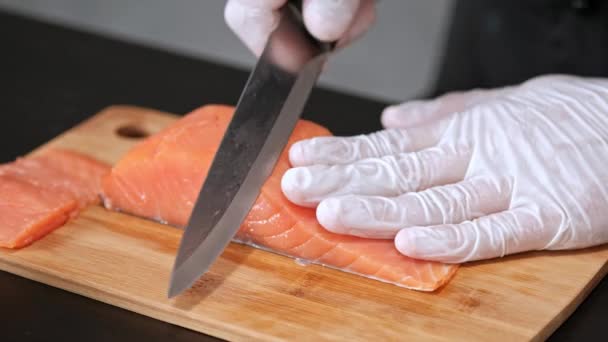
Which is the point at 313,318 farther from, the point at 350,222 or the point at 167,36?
the point at 167,36

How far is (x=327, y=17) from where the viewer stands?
62.6 inches

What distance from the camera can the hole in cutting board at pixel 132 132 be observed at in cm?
220

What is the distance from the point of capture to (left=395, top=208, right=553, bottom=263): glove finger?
1643mm

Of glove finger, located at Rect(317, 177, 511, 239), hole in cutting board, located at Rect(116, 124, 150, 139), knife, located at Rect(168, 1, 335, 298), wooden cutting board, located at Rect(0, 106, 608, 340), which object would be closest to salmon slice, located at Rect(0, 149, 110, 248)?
wooden cutting board, located at Rect(0, 106, 608, 340)

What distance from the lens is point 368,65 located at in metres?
4.23

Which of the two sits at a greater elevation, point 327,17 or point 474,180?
point 327,17

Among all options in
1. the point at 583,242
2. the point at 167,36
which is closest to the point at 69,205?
the point at 583,242

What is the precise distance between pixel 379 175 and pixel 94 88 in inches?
43.0

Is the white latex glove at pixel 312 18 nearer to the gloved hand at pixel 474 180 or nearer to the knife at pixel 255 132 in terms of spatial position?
the knife at pixel 255 132

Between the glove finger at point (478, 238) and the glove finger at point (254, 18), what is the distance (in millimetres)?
544

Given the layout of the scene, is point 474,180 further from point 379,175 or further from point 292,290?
point 292,290

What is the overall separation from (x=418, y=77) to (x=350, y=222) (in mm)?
2596

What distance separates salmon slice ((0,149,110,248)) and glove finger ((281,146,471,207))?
1.57ft

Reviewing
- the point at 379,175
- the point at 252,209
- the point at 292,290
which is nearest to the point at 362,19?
the point at 379,175
